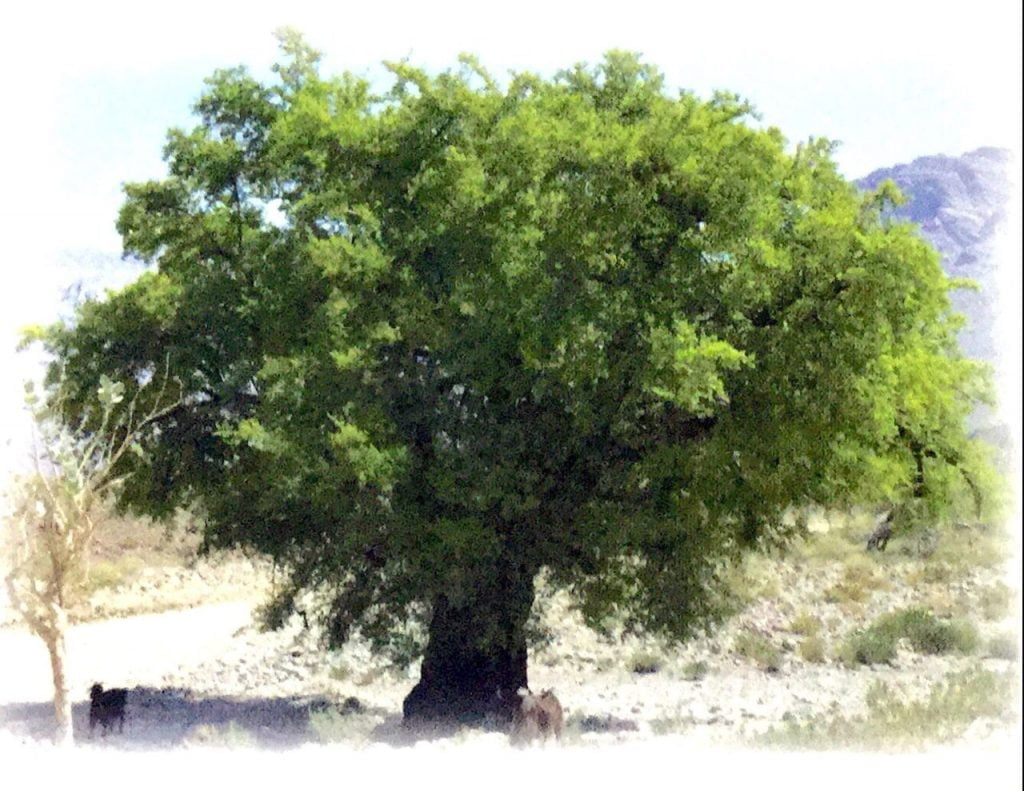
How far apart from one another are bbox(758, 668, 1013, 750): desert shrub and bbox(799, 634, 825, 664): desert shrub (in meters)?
10.5

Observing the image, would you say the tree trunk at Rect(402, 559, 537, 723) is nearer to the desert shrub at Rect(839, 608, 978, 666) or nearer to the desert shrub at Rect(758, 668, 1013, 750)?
the desert shrub at Rect(758, 668, 1013, 750)

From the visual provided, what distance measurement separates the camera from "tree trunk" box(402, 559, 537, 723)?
A: 14.4 metres

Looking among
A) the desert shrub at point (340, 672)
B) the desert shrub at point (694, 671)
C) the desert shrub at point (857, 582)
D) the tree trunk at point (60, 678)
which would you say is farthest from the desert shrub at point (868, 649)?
the tree trunk at point (60, 678)

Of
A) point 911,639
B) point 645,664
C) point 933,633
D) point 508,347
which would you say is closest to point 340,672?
point 645,664

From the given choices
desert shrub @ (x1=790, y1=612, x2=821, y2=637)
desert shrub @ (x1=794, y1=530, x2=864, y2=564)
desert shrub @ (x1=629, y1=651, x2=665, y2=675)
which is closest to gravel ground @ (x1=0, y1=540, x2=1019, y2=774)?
desert shrub @ (x1=629, y1=651, x2=665, y2=675)

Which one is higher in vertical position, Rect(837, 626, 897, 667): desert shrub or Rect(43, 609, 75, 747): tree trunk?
Rect(43, 609, 75, 747): tree trunk

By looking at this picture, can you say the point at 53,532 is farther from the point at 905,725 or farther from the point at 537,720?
the point at 905,725

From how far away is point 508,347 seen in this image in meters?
13.5

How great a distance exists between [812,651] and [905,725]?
1386 cm

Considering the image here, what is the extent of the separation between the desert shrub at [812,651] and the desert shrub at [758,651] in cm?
52

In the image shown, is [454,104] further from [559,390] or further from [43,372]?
[43,372]

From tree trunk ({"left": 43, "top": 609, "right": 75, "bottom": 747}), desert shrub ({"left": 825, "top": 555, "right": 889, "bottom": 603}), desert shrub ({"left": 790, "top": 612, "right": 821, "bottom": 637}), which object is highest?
tree trunk ({"left": 43, "top": 609, "right": 75, "bottom": 747})

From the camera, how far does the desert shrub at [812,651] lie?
26047 millimetres

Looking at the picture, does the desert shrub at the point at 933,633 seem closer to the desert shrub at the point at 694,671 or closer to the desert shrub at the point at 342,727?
the desert shrub at the point at 694,671
